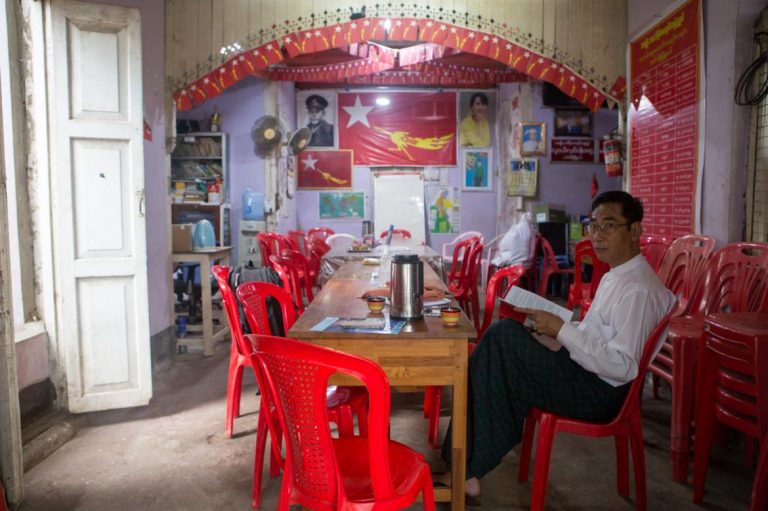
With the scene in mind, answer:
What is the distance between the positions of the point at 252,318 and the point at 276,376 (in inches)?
39.4

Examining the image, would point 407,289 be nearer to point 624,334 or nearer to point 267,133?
point 624,334

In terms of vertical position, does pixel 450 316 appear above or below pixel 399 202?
below

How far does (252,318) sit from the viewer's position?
2520mm

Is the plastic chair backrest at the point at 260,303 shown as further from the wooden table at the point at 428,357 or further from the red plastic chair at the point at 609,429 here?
the red plastic chair at the point at 609,429

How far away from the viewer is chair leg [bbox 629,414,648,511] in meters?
2.20

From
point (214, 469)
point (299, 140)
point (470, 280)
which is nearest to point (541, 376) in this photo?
point (214, 469)

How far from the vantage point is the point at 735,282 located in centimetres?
296

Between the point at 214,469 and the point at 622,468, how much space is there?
6.18ft

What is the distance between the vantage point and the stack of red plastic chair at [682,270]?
127 inches

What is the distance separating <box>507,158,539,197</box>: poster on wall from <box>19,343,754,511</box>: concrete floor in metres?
4.95

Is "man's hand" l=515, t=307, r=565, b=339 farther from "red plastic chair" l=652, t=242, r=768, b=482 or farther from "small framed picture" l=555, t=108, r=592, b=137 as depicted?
"small framed picture" l=555, t=108, r=592, b=137

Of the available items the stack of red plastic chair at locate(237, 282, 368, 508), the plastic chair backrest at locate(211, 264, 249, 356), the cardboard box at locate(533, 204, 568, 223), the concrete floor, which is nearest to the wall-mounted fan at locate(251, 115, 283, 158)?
the cardboard box at locate(533, 204, 568, 223)

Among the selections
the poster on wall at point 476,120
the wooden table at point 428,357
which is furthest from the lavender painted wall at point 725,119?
the poster on wall at point 476,120

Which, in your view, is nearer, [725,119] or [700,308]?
[700,308]
